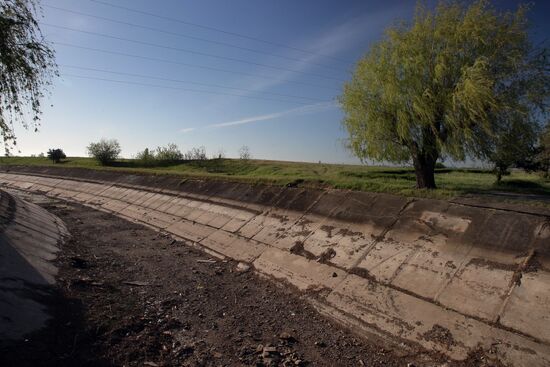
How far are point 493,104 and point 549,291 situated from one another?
282 inches

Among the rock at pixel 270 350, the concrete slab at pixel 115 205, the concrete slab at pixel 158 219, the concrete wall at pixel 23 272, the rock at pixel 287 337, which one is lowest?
the rock at pixel 287 337

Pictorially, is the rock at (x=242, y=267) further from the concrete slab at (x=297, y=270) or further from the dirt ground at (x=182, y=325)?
the concrete slab at (x=297, y=270)

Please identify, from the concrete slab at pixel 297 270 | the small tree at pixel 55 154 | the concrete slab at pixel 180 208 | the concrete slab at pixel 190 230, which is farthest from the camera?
the small tree at pixel 55 154

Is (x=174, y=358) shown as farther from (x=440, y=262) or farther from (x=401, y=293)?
(x=440, y=262)

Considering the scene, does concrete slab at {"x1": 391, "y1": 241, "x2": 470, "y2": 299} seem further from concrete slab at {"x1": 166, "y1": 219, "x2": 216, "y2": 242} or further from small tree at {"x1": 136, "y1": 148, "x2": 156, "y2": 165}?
small tree at {"x1": 136, "y1": 148, "x2": 156, "y2": 165}

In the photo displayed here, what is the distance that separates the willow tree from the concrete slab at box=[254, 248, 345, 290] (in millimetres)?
6475

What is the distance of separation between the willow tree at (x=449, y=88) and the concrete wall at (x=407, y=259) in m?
3.41

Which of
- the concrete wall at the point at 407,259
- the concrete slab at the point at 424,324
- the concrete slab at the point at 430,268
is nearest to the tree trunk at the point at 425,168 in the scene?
the concrete wall at the point at 407,259

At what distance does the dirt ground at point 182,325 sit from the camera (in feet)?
17.7

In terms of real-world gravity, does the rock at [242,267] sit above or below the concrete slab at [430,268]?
below

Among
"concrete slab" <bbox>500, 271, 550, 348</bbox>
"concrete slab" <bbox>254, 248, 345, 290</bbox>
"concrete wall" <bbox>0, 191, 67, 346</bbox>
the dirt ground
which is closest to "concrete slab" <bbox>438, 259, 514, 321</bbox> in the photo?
"concrete slab" <bbox>500, 271, 550, 348</bbox>

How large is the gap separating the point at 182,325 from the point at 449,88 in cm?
1167

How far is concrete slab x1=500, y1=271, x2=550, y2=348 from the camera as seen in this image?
5.61 m

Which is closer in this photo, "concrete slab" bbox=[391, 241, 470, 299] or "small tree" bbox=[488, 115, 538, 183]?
"concrete slab" bbox=[391, 241, 470, 299]
